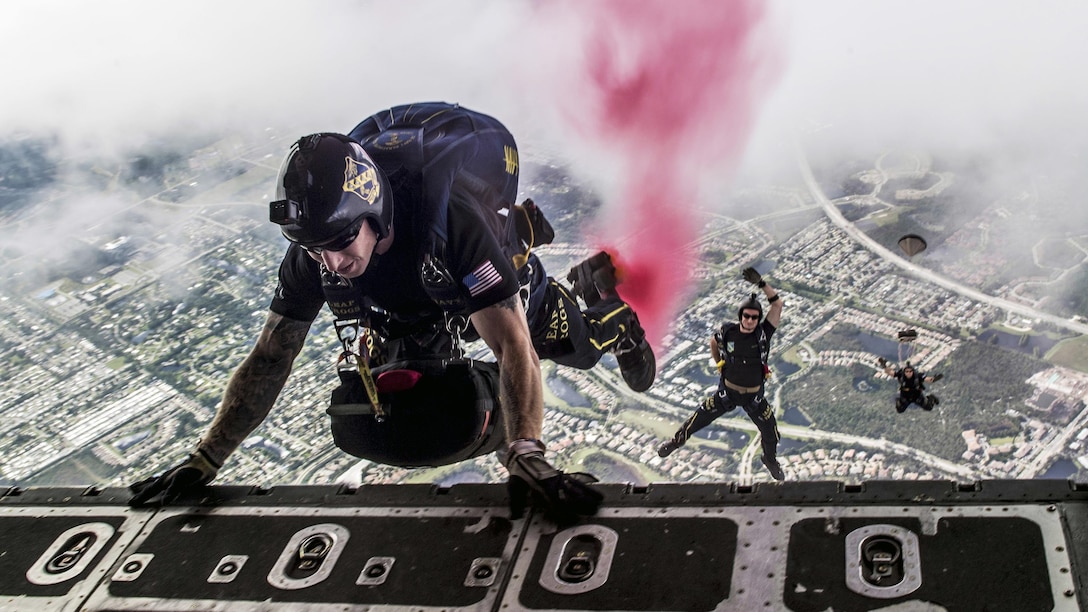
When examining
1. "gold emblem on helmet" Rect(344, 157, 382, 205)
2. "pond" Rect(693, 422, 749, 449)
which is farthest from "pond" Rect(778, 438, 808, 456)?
"gold emblem on helmet" Rect(344, 157, 382, 205)

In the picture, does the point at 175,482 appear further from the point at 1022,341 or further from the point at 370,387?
the point at 1022,341

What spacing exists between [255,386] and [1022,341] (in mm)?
15619

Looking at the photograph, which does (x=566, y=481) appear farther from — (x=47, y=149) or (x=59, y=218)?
(x=47, y=149)

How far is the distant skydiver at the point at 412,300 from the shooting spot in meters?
5.59

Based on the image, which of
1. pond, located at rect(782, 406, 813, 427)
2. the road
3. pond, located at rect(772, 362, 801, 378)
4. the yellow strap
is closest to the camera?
the yellow strap

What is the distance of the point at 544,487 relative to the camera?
513cm

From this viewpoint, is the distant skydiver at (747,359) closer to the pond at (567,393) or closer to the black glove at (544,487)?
Result: the black glove at (544,487)

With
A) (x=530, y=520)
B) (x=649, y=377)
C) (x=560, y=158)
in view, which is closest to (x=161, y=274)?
(x=560, y=158)

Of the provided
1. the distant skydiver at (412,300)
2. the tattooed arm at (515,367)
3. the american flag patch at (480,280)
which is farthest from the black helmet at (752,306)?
the american flag patch at (480,280)

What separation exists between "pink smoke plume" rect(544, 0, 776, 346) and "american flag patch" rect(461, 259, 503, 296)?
4.06m

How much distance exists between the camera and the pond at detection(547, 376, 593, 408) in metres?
17.7

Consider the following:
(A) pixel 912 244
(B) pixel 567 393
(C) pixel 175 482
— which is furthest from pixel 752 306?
(B) pixel 567 393

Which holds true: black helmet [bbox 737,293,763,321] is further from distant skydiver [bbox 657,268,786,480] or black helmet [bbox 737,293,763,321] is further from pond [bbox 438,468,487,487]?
pond [bbox 438,468,487,487]

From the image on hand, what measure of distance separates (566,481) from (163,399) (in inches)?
609
